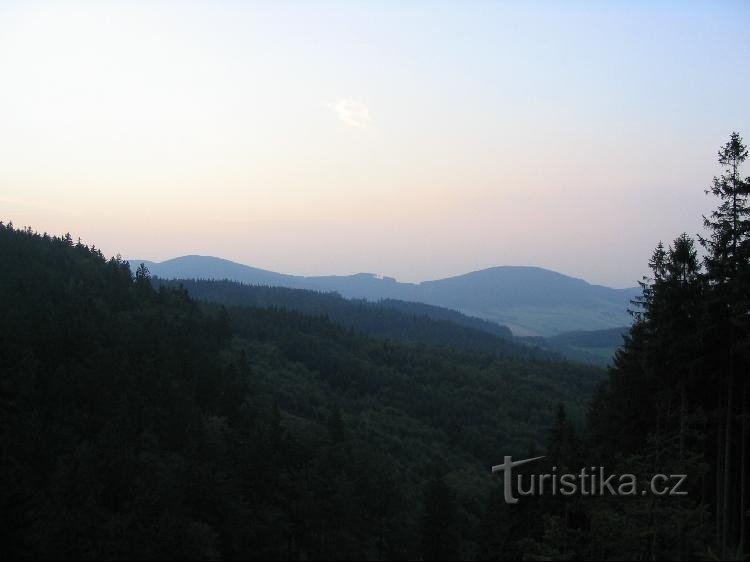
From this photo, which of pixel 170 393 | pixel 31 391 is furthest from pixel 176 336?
pixel 31 391

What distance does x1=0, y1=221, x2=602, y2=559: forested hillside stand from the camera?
23609 mm

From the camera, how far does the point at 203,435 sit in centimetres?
4062

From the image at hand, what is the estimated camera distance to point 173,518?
21.6 m

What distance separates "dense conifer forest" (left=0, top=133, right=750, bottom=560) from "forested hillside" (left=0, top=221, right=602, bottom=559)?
0.15m

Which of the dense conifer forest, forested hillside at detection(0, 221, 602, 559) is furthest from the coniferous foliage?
forested hillside at detection(0, 221, 602, 559)

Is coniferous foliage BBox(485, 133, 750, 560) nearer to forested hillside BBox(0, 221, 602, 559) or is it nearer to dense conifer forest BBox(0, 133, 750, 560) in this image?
Result: dense conifer forest BBox(0, 133, 750, 560)

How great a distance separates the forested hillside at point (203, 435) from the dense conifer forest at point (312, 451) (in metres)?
0.15

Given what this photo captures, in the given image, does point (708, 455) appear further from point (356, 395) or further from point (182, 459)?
point (356, 395)

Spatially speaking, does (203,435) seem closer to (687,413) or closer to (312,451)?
(312,451)

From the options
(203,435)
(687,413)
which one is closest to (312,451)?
(203,435)

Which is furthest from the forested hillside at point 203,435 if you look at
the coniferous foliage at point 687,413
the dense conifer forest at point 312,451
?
the coniferous foliage at point 687,413

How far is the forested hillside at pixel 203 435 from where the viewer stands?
23609 mm

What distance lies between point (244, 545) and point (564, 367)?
→ 12876 cm

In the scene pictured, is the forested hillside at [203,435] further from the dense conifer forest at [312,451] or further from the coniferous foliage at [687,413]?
the coniferous foliage at [687,413]
